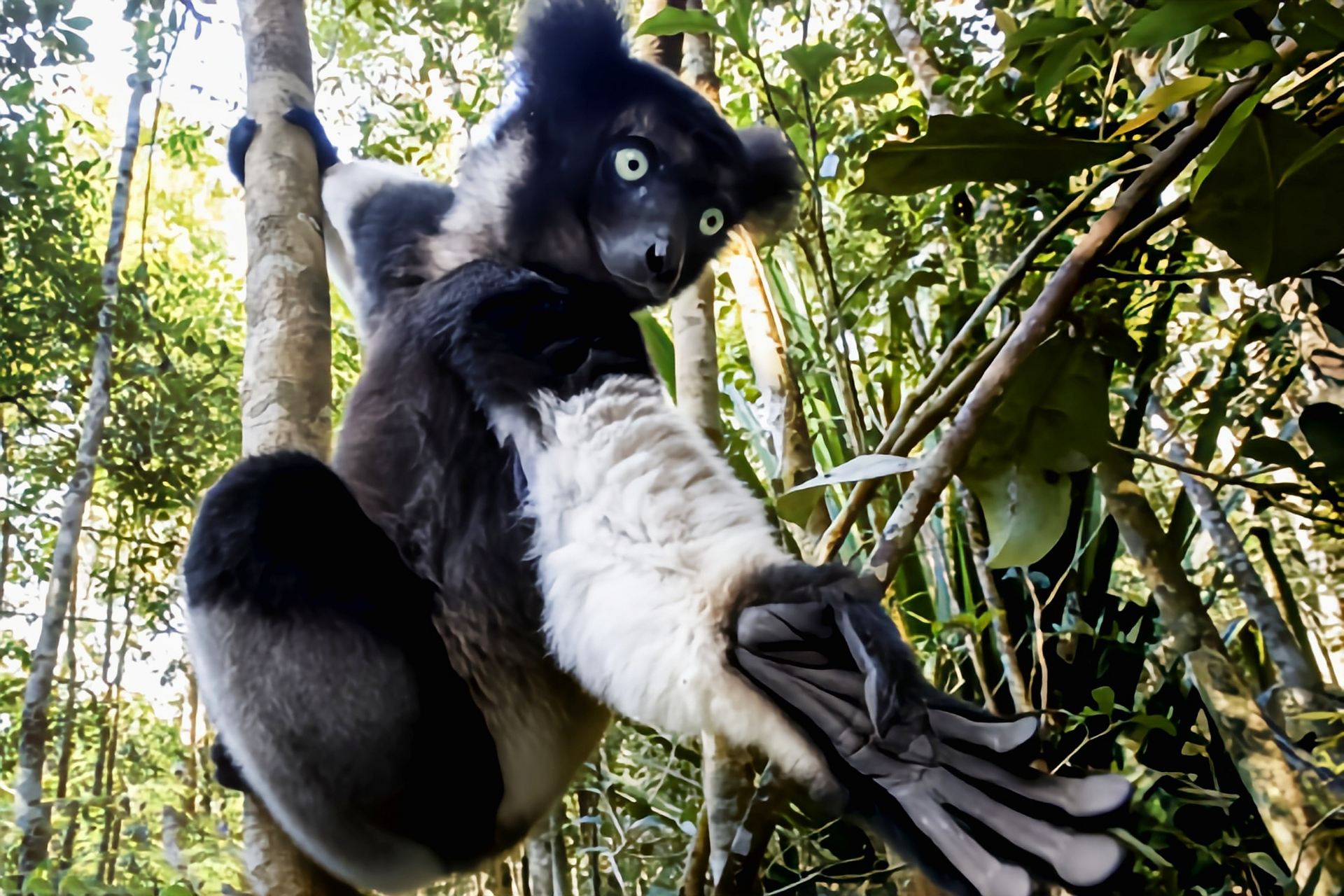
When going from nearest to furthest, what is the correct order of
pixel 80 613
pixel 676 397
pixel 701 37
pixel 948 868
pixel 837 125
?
pixel 948 868 < pixel 80 613 < pixel 676 397 < pixel 701 37 < pixel 837 125

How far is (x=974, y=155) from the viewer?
3.03ft

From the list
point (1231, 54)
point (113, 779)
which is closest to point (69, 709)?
point (113, 779)

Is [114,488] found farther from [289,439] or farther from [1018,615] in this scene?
[1018,615]

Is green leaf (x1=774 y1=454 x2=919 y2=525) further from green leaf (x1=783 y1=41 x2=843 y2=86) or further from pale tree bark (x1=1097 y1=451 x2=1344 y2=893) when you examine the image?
green leaf (x1=783 y1=41 x2=843 y2=86)

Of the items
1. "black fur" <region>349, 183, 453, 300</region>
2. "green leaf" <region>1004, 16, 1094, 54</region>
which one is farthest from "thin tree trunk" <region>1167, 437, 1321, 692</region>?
"black fur" <region>349, 183, 453, 300</region>

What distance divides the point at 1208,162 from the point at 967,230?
55cm

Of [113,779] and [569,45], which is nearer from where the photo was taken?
[113,779]

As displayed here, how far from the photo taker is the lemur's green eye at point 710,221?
1.03 meters

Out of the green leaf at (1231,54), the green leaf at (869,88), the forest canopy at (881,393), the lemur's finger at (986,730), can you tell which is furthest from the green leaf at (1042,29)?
the lemur's finger at (986,730)

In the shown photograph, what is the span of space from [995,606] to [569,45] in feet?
2.90

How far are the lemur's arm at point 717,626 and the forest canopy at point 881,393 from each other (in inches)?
8.3

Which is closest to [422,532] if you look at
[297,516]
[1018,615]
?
[297,516]

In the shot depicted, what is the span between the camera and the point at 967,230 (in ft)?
4.36

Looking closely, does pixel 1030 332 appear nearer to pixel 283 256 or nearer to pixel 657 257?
pixel 657 257
